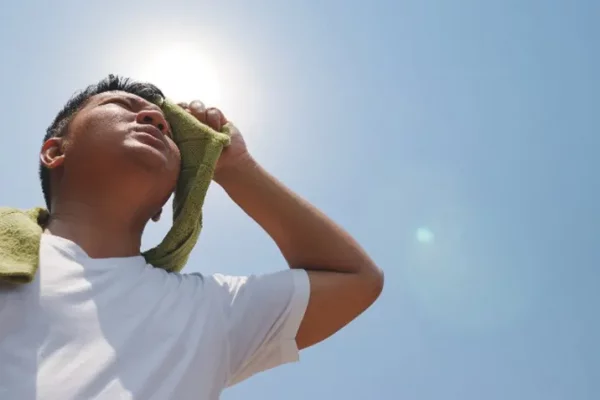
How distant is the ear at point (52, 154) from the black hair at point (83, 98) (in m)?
0.05

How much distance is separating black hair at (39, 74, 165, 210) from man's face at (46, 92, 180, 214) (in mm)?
107

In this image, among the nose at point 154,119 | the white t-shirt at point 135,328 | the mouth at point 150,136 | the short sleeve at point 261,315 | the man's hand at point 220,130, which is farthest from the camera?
the man's hand at point 220,130

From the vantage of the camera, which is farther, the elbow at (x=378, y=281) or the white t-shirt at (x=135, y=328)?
the elbow at (x=378, y=281)

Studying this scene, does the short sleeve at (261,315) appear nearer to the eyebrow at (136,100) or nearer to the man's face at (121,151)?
the man's face at (121,151)

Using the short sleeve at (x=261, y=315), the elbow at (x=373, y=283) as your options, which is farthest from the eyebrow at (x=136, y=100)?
the elbow at (x=373, y=283)

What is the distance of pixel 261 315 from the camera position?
7.16 feet

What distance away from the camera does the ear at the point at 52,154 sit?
2.32 m

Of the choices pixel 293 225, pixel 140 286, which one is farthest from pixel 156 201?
pixel 293 225

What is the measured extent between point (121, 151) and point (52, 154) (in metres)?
0.34

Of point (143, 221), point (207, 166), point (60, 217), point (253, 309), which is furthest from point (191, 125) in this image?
point (253, 309)

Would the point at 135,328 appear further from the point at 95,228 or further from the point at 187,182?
the point at 187,182

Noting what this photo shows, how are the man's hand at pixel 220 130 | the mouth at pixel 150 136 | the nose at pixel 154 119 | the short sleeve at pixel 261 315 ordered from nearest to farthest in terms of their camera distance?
the short sleeve at pixel 261 315
the mouth at pixel 150 136
the nose at pixel 154 119
the man's hand at pixel 220 130

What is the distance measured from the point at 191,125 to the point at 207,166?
0.63 ft

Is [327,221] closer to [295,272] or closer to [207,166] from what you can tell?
[295,272]
